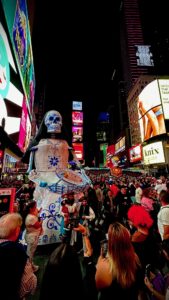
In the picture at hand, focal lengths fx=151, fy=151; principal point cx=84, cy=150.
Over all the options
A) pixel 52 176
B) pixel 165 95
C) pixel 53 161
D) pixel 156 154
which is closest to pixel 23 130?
pixel 53 161

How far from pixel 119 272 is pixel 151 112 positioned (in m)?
23.1

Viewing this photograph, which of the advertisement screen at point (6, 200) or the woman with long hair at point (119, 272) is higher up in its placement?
the advertisement screen at point (6, 200)

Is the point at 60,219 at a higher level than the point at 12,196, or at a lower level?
lower

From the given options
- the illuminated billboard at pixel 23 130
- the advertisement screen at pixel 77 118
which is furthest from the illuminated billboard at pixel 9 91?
the advertisement screen at pixel 77 118

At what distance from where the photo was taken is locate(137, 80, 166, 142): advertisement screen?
20594mm

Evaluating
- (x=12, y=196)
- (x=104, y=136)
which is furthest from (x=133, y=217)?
(x=104, y=136)

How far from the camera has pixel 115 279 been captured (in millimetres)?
1392

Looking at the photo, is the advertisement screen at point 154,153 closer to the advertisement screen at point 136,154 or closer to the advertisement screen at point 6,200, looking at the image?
the advertisement screen at point 136,154

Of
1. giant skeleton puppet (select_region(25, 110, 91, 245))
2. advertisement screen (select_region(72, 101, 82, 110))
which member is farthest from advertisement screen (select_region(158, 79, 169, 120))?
giant skeleton puppet (select_region(25, 110, 91, 245))

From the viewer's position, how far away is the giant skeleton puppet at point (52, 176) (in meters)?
3.46

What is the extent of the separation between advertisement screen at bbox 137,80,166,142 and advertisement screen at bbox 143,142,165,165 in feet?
5.12

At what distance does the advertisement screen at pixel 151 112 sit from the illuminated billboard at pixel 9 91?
17.9 metres

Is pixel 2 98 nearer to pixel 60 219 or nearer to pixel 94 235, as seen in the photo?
pixel 60 219

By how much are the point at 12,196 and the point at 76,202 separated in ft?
5.10
